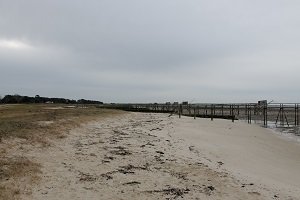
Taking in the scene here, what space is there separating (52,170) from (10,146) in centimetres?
257

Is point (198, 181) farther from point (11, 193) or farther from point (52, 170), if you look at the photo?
point (11, 193)

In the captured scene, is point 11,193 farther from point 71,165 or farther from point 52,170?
→ point 71,165

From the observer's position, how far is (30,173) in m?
9.66

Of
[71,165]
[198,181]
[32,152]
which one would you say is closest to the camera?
[198,181]

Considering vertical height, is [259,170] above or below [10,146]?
below

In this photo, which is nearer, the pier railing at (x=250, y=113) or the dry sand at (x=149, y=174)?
A: the dry sand at (x=149, y=174)

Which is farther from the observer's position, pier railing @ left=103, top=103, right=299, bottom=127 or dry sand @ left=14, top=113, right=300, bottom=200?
pier railing @ left=103, top=103, right=299, bottom=127

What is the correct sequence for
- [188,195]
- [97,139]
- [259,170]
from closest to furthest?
[188,195] < [259,170] < [97,139]

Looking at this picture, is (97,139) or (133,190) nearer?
(133,190)

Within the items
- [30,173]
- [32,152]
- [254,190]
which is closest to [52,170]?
[30,173]

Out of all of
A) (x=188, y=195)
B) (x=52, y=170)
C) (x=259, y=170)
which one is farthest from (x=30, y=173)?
(x=259, y=170)

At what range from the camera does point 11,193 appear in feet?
26.5

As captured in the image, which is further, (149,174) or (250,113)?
(250,113)

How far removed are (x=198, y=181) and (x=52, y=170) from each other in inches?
147
